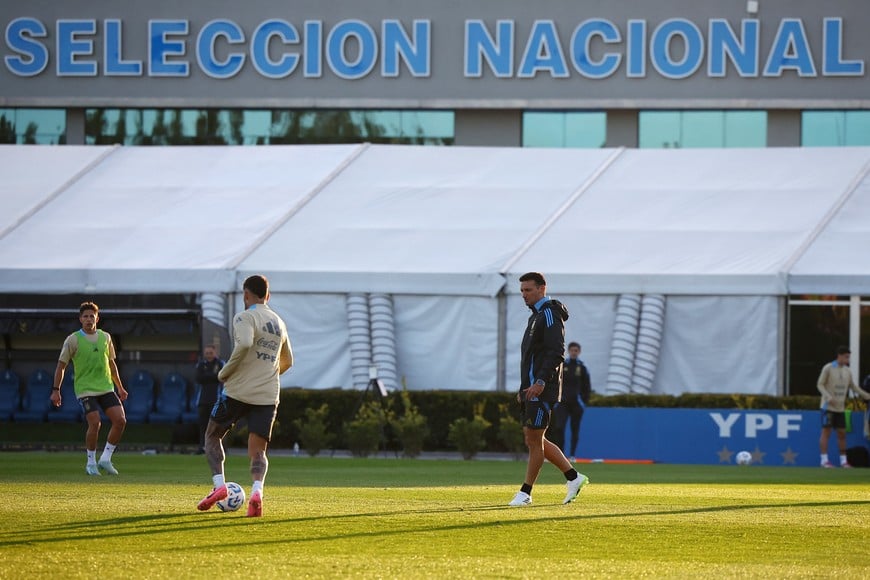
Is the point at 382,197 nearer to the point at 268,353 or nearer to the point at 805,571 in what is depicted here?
the point at 268,353

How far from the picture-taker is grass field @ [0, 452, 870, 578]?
732cm

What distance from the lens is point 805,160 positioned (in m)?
27.5

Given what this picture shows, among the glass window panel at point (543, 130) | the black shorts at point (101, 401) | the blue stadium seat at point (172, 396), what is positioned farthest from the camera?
the glass window panel at point (543, 130)

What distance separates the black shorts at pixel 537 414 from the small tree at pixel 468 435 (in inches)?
442

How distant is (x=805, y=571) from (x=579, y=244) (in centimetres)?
1750

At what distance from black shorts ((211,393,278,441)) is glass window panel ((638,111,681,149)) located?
25.4 metres

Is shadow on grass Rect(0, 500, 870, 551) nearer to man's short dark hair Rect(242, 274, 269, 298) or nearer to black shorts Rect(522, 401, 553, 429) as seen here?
black shorts Rect(522, 401, 553, 429)

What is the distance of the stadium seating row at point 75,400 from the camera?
25875 mm

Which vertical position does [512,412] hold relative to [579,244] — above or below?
below

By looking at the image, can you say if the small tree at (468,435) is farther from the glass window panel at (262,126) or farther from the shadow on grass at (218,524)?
the glass window panel at (262,126)

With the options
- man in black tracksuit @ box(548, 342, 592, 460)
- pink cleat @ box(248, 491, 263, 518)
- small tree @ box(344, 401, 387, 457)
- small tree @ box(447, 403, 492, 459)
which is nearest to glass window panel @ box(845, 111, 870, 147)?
man in black tracksuit @ box(548, 342, 592, 460)

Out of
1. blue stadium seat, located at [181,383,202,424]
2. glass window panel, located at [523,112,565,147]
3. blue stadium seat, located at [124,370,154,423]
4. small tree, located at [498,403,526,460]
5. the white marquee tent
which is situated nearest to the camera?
small tree, located at [498,403,526,460]

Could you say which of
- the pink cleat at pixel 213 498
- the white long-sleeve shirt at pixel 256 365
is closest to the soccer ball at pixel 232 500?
the pink cleat at pixel 213 498

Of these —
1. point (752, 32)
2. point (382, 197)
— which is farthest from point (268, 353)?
point (752, 32)
